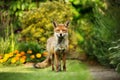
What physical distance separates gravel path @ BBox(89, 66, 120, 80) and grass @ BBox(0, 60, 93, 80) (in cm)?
15

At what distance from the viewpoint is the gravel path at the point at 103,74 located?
9.27 meters

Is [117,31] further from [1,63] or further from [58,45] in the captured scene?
[1,63]

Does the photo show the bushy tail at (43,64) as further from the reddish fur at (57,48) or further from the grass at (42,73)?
the reddish fur at (57,48)

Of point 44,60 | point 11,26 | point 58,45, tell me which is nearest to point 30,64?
point 44,60

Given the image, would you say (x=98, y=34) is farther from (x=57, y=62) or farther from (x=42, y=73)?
(x=42, y=73)

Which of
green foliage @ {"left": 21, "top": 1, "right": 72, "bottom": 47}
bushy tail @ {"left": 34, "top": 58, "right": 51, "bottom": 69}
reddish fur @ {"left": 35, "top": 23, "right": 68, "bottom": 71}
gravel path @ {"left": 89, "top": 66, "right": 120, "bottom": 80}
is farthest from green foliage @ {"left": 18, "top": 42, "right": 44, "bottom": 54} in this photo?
gravel path @ {"left": 89, "top": 66, "right": 120, "bottom": 80}

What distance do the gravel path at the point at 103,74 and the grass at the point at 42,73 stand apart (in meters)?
0.15

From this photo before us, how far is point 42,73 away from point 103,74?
4.35ft

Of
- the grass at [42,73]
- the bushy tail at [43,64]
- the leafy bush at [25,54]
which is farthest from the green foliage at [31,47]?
the bushy tail at [43,64]

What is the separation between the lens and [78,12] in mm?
13703

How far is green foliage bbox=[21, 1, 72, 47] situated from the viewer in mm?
12523

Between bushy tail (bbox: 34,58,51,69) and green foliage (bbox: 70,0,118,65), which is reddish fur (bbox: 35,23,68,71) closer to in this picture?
bushy tail (bbox: 34,58,51,69)

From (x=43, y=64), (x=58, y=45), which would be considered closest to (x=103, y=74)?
(x=58, y=45)

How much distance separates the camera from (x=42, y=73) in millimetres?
9836
